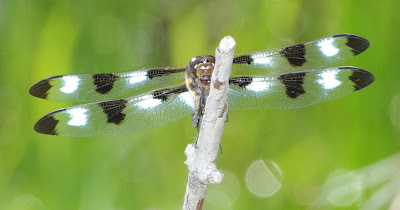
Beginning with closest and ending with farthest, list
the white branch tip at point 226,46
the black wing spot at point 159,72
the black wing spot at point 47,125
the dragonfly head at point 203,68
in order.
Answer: the white branch tip at point 226,46
the dragonfly head at point 203,68
the black wing spot at point 47,125
the black wing spot at point 159,72

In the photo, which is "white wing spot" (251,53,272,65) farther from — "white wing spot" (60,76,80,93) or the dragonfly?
"white wing spot" (60,76,80,93)

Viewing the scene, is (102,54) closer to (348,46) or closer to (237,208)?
(237,208)

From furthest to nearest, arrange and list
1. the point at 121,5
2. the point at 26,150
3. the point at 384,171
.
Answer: the point at 121,5 < the point at 26,150 < the point at 384,171

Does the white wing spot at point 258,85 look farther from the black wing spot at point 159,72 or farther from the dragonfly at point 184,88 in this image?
the black wing spot at point 159,72

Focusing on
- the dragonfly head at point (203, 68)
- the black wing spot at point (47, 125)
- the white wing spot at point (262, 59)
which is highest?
the white wing spot at point (262, 59)

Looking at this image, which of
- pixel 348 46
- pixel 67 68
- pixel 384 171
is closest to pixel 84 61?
pixel 67 68

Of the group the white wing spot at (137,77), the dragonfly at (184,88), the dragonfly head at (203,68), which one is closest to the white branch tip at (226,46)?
the dragonfly head at (203,68)

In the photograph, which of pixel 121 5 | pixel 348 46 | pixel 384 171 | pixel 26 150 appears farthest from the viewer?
pixel 121 5
